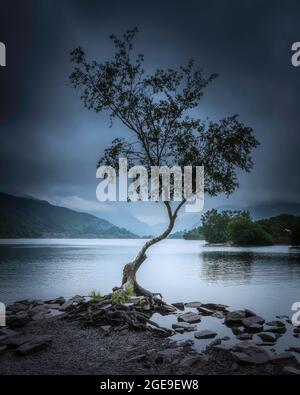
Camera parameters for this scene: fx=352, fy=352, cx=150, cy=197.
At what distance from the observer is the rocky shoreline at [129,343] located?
38.8 ft

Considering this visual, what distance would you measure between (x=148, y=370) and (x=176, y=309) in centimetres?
994

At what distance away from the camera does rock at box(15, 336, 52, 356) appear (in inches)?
504

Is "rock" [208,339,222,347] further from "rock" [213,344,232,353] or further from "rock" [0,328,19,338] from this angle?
"rock" [0,328,19,338]

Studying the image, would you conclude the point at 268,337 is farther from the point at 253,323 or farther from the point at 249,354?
the point at 249,354

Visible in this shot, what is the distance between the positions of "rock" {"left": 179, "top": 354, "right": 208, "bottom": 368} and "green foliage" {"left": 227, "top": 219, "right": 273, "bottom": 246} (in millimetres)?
153581

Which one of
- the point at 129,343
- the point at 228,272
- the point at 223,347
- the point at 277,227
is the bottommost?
the point at 228,272

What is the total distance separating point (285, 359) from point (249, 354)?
1217 mm

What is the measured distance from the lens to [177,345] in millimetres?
14234

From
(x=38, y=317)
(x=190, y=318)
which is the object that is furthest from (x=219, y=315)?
(x=38, y=317)

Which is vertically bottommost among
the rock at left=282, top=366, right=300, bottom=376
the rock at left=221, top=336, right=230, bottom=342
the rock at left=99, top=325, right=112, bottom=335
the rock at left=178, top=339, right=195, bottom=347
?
the rock at left=221, top=336, right=230, bottom=342

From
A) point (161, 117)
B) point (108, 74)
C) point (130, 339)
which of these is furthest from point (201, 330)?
point (108, 74)

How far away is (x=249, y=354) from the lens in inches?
490

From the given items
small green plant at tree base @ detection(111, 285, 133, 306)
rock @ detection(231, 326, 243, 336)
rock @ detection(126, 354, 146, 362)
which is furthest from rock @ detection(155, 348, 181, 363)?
small green plant at tree base @ detection(111, 285, 133, 306)
